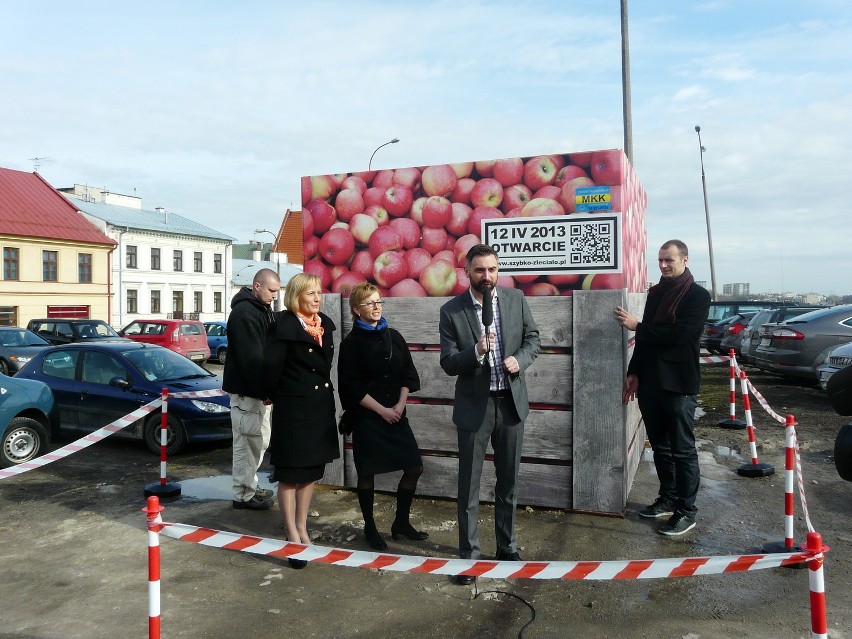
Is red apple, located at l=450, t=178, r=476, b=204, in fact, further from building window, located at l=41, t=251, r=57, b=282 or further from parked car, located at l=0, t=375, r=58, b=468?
building window, located at l=41, t=251, r=57, b=282

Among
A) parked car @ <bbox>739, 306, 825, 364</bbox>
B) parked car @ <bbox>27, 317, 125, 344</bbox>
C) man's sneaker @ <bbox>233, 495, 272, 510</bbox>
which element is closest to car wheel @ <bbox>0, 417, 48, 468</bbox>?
man's sneaker @ <bbox>233, 495, 272, 510</bbox>

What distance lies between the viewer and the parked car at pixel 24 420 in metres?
7.58

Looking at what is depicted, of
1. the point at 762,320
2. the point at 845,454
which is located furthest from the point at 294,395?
the point at 762,320

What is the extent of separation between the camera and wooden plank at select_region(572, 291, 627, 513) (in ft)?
17.7

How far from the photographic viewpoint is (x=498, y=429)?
4.34m

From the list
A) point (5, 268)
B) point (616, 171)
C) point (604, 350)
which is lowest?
point (604, 350)

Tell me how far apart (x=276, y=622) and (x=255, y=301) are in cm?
282

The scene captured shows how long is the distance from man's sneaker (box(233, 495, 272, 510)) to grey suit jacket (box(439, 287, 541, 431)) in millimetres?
2268

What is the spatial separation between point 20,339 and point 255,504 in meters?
14.0

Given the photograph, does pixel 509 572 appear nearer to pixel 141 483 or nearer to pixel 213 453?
pixel 141 483

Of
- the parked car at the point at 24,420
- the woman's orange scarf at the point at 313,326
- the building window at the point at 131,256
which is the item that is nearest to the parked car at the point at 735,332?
the woman's orange scarf at the point at 313,326

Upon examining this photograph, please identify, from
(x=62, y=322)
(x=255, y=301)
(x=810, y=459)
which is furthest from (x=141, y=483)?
(x=62, y=322)

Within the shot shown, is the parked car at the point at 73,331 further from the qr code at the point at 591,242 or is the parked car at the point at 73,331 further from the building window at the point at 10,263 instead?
the building window at the point at 10,263

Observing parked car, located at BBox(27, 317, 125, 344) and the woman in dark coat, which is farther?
parked car, located at BBox(27, 317, 125, 344)
